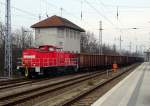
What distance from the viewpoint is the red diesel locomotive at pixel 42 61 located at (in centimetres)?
3158

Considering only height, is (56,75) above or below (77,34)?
below

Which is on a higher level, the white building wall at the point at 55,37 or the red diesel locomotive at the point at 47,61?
the white building wall at the point at 55,37

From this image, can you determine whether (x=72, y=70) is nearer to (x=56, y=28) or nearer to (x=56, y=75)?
(x=56, y=75)

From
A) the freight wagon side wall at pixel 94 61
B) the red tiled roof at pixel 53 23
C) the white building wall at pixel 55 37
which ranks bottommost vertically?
the freight wagon side wall at pixel 94 61

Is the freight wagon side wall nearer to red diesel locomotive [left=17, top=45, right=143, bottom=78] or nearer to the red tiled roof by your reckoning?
red diesel locomotive [left=17, top=45, right=143, bottom=78]

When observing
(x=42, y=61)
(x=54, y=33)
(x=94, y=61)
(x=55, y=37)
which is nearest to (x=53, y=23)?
(x=54, y=33)

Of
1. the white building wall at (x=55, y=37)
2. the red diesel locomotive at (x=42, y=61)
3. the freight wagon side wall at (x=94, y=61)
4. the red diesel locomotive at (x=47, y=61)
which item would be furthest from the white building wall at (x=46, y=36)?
the red diesel locomotive at (x=42, y=61)

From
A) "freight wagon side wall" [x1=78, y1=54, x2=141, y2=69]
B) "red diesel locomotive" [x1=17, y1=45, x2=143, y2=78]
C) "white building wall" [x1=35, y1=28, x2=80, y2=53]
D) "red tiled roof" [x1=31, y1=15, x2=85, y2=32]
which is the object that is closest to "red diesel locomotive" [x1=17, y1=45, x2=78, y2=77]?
"red diesel locomotive" [x1=17, y1=45, x2=143, y2=78]

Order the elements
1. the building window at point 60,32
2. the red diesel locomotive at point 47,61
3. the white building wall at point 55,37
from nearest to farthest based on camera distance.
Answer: the red diesel locomotive at point 47,61
the white building wall at point 55,37
the building window at point 60,32

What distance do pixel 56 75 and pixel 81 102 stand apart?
2072 cm

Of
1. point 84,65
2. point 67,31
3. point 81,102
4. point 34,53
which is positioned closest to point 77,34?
point 67,31

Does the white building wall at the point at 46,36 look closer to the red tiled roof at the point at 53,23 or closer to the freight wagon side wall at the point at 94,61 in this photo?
the red tiled roof at the point at 53,23

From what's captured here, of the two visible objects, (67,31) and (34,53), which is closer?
(34,53)

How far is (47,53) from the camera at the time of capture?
33.7 meters
